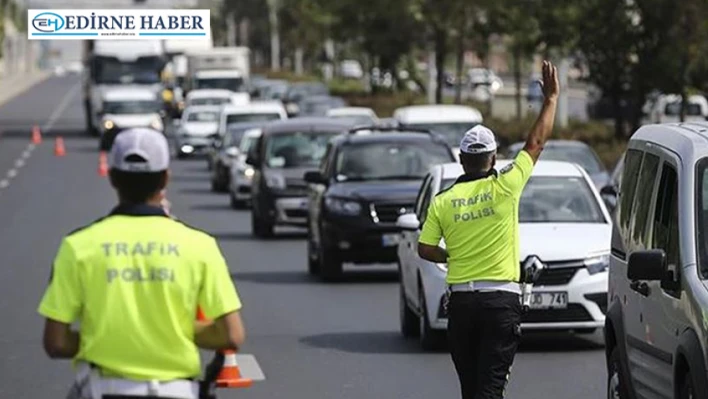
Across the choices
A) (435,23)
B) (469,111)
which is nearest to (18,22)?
(435,23)

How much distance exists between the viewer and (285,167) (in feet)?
98.5

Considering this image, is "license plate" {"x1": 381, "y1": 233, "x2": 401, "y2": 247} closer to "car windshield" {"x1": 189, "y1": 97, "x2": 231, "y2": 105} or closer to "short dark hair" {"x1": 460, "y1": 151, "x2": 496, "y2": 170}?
"short dark hair" {"x1": 460, "y1": 151, "x2": 496, "y2": 170}

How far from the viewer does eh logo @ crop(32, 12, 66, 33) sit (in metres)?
11.6

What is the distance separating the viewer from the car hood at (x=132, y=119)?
59.0 meters

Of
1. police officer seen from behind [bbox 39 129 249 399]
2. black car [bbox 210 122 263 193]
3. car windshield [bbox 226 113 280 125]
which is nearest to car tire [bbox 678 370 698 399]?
police officer seen from behind [bbox 39 129 249 399]

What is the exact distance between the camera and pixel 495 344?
999cm

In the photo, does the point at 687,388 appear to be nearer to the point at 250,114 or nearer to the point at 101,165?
the point at 250,114

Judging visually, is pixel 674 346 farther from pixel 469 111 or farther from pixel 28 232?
pixel 469 111

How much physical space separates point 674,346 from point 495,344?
34.1 inches

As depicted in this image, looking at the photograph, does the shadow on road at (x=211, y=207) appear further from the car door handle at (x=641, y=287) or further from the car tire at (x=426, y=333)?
the car door handle at (x=641, y=287)

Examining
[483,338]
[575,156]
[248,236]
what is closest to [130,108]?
[248,236]

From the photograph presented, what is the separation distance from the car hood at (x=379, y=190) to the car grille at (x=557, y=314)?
267 inches

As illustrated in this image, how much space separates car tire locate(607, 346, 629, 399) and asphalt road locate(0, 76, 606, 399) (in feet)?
7.07

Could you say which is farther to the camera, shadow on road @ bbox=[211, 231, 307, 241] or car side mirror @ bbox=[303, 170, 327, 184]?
shadow on road @ bbox=[211, 231, 307, 241]
